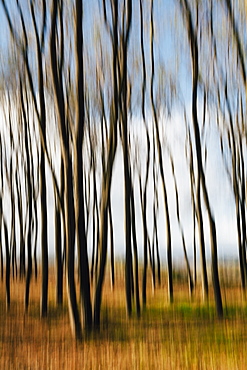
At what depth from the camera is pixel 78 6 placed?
320 inches

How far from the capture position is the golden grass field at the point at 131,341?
5.78 metres

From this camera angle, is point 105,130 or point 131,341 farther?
point 105,130

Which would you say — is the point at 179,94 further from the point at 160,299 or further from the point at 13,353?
the point at 13,353

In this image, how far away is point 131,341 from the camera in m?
6.99

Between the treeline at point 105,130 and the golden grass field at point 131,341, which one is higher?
the treeline at point 105,130

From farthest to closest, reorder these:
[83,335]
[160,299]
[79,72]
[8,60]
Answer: [160,299], [8,60], [79,72], [83,335]

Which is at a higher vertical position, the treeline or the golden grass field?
the treeline

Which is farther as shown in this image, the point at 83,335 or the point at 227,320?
the point at 227,320

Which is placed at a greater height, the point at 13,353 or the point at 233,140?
the point at 233,140

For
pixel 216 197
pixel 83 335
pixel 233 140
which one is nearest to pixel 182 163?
pixel 233 140

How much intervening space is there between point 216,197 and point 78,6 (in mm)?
6198

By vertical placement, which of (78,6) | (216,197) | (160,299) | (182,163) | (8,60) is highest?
(8,60)

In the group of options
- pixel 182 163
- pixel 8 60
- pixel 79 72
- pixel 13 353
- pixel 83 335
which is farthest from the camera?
pixel 182 163

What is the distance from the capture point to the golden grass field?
19.0 ft
